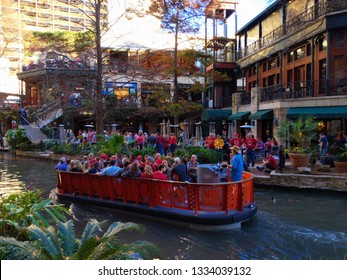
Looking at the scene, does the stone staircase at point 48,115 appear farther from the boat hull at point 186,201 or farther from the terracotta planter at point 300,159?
the boat hull at point 186,201

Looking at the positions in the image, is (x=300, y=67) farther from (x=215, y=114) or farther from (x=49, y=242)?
(x=49, y=242)

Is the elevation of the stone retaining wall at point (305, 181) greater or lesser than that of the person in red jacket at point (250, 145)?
lesser

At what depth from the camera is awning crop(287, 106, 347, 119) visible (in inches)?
797

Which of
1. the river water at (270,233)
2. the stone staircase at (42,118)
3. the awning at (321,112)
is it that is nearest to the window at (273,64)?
the awning at (321,112)

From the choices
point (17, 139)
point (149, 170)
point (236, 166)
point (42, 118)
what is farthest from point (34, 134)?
point (236, 166)

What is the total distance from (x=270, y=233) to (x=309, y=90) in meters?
16.1

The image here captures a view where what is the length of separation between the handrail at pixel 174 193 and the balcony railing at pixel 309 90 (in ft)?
43.3

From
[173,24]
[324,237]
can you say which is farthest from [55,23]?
[324,237]

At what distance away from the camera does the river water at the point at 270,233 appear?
26.0ft

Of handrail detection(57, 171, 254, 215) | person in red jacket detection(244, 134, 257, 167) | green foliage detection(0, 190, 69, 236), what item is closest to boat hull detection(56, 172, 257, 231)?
handrail detection(57, 171, 254, 215)

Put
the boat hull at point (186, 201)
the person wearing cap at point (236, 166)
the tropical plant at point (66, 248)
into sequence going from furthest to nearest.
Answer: the person wearing cap at point (236, 166), the boat hull at point (186, 201), the tropical plant at point (66, 248)

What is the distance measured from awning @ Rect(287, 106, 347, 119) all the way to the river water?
7.61 m

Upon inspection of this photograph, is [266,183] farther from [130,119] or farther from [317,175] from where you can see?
[130,119]

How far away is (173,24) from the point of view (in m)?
27.7
